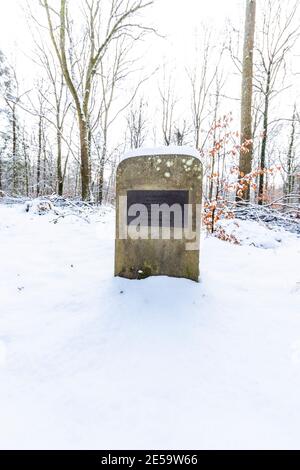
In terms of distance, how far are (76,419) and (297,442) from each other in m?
0.97

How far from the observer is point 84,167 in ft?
27.4

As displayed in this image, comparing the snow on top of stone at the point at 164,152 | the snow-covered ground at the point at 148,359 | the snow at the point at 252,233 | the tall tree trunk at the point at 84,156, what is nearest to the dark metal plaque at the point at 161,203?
the snow on top of stone at the point at 164,152

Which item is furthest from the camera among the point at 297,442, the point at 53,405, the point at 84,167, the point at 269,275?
the point at 84,167

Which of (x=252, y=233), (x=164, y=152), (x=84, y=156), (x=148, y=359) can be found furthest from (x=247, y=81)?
(x=148, y=359)

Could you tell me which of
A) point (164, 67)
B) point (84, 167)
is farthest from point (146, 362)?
point (164, 67)

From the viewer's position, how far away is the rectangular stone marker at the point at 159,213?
246cm

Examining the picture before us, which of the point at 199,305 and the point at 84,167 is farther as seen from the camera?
the point at 84,167

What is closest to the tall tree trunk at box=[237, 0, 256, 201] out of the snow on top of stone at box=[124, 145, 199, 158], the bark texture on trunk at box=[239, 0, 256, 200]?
the bark texture on trunk at box=[239, 0, 256, 200]

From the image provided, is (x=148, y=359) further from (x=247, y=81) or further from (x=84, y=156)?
(x=84, y=156)

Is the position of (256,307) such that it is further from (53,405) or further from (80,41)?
(80,41)

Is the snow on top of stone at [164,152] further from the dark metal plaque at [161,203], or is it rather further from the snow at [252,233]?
the snow at [252,233]

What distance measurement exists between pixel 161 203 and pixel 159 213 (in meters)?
0.10

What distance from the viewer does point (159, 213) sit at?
2.47 metres

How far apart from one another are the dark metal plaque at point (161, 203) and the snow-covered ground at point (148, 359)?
553 millimetres
